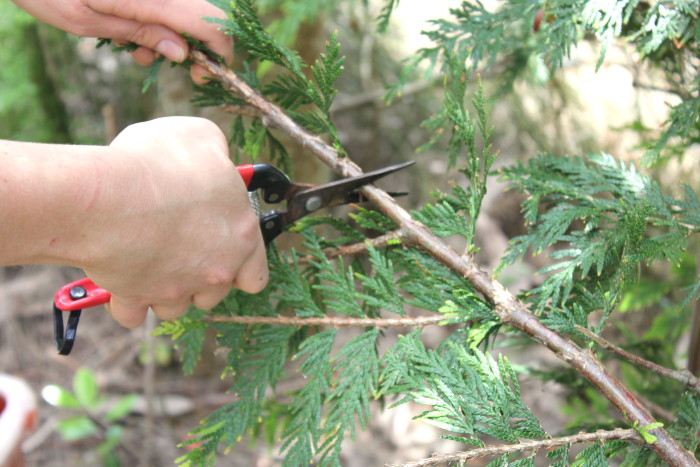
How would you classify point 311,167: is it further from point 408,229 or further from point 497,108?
point 408,229

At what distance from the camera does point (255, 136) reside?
4.30ft

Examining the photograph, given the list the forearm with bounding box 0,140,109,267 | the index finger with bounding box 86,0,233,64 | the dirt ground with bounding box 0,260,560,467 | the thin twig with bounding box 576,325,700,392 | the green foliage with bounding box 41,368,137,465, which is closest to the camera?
the forearm with bounding box 0,140,109,267

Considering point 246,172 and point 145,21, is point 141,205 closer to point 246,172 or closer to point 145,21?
point 246,172

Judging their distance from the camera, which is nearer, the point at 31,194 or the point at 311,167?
the point at 31,194

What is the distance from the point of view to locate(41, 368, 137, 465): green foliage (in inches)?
87.0

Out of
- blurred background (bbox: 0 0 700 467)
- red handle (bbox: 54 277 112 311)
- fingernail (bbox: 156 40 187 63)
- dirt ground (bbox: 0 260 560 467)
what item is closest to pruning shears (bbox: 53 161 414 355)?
red handle (bbox: 54 277 112 311)

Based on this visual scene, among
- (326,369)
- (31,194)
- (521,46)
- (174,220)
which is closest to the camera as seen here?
(31,194)

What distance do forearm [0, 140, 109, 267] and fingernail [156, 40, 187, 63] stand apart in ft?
1.24

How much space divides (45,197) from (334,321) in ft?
1.81

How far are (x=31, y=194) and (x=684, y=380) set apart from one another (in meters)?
1.12

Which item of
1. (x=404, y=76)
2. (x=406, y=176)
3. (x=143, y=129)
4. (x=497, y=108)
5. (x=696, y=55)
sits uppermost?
(x=696, y=55)

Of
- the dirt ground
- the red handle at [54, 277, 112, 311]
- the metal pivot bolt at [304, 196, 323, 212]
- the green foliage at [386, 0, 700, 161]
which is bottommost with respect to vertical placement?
the dirt ground

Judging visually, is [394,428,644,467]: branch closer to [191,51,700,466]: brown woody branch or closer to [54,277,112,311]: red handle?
[191,51,700,466]: brown woody branch

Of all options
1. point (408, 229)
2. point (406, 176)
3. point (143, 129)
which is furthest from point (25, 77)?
point (408, 229)
